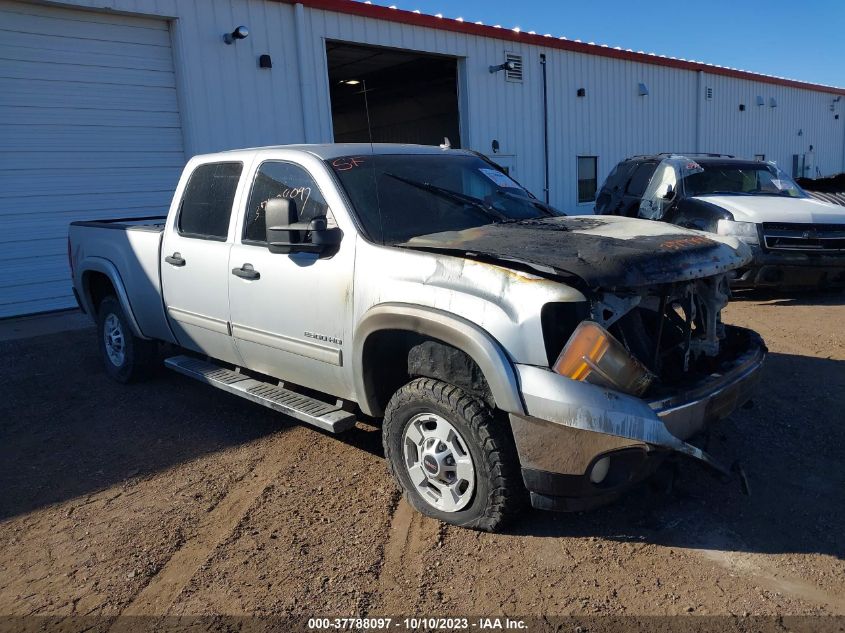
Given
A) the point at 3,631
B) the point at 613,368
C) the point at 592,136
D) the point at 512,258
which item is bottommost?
the point at 3,631

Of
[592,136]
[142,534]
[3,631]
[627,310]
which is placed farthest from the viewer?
[592,136]

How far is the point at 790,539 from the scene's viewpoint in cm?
321

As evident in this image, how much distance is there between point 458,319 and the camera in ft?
10.2

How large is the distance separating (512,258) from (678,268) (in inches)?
32.3

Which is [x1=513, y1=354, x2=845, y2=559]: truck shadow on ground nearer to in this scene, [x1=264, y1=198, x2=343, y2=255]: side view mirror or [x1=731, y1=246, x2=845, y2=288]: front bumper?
[x1=264, y1=198, x2=343, y2=255]: side view mirror

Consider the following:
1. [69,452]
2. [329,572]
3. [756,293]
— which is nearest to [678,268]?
[329,572]

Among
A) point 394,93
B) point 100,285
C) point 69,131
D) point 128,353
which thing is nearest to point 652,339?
point 128,353

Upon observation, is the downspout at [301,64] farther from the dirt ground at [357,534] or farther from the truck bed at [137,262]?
the dirt ground at [357,534]

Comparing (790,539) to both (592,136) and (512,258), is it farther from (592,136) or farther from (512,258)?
(592,136)

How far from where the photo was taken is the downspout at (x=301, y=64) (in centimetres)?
1118

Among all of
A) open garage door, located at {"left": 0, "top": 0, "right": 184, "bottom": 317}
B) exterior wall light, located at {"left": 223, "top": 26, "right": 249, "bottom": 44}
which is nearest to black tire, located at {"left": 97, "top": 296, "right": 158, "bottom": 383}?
open garage door, located at {"left": 0, "top": 0, "right": 184, "bottom": 317}

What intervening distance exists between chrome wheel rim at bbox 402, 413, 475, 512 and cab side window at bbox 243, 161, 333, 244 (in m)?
1.37

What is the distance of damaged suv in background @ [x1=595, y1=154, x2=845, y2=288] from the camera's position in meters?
7.91

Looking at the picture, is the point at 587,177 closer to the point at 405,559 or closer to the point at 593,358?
the point at 593,358
